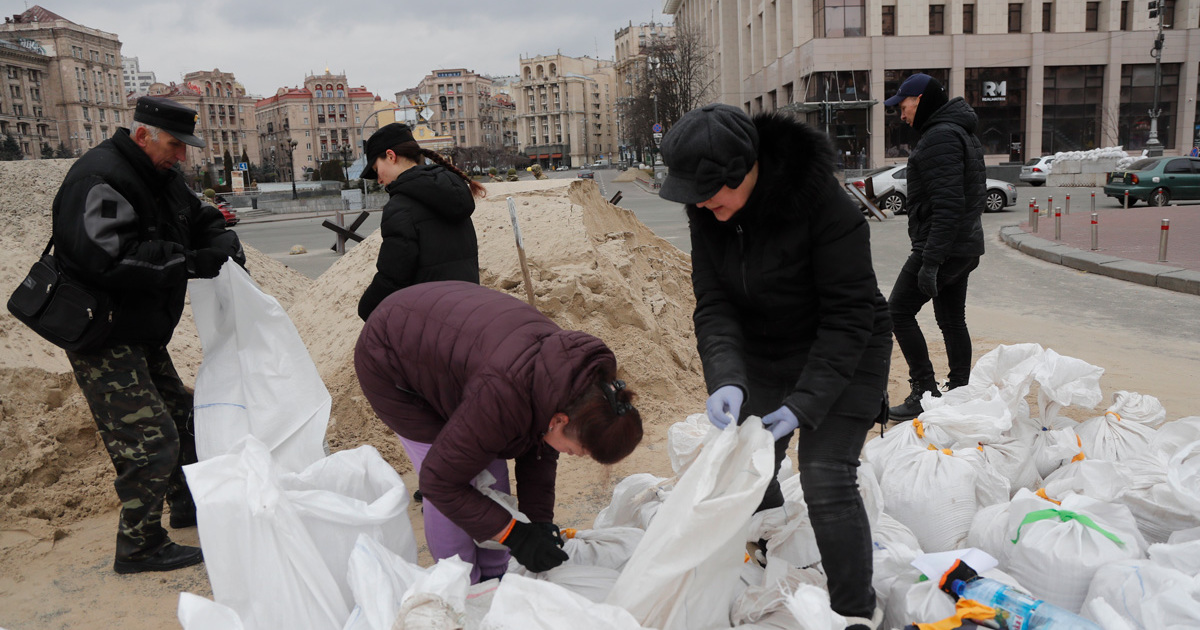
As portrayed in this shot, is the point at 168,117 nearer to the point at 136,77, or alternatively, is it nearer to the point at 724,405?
the point at 724,405

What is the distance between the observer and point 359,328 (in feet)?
14.9

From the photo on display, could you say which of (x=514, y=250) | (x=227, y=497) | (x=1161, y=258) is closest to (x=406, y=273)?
(x=227, y=497)

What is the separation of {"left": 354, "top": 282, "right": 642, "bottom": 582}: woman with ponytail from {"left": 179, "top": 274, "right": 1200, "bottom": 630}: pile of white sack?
5.4 inches

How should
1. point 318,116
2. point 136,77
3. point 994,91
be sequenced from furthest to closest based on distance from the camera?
point 136,77 → point 318,116 → point 994,91

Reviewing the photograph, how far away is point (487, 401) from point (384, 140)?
185 centimetres

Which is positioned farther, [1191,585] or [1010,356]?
[1010,356]

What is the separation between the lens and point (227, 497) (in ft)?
6.38

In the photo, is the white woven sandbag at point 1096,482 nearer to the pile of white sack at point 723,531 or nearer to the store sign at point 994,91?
the pile of white sack at point 723,531

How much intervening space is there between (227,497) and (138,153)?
150 cm

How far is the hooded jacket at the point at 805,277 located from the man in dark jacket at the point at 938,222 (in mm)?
1989

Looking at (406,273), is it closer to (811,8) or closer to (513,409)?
(513,409)

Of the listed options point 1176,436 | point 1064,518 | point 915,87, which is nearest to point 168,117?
point 1064,518

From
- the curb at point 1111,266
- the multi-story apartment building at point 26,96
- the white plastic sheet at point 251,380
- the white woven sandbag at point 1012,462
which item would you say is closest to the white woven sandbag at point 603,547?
the white plastic sheet at point 251,380

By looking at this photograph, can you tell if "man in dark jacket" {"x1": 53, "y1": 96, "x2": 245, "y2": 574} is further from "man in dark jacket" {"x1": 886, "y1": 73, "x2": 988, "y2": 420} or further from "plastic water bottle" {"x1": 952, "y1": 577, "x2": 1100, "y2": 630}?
"man in dark jacket" {"x1": 886, "y1": 73, "x2": 988, "y2": 420}
